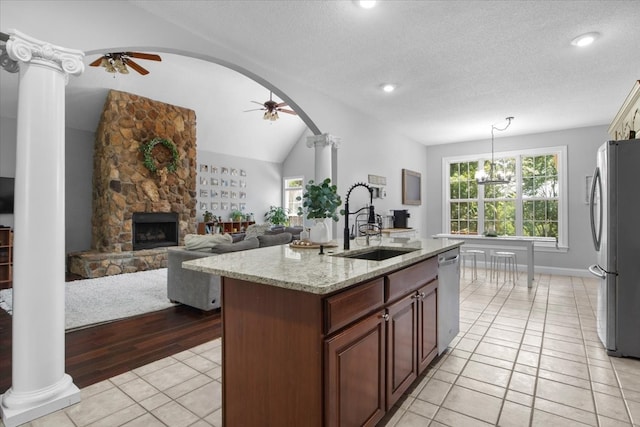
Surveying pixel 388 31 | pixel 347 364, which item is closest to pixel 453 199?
pixel 388 31

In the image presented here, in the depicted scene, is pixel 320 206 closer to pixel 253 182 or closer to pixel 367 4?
pixel 367 4

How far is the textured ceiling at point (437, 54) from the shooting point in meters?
2.59

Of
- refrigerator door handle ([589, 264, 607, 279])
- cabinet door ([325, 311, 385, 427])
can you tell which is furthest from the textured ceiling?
cabinet door ([325, 311, 385, 427])

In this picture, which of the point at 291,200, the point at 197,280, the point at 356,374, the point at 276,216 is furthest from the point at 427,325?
the point at 291,200

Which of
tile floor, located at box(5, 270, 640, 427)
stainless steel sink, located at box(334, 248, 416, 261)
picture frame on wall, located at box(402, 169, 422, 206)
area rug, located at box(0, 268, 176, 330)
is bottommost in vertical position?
tile floor, located at box(5, 270, 640, 427)

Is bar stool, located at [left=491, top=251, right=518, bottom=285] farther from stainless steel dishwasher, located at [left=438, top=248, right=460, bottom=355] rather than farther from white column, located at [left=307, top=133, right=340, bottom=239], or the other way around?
white column, located at [left=307, top=133, right=340, bottom=239]

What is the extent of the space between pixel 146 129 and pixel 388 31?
5392 millimetres

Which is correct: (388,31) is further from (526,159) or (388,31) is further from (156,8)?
(526,159)

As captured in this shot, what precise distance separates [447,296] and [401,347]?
946mm

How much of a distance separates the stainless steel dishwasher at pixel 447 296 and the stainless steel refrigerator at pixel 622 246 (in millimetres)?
1209

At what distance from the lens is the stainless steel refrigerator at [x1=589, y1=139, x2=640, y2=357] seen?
8.84 ft

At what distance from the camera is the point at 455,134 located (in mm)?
6617

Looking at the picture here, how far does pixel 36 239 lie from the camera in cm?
193

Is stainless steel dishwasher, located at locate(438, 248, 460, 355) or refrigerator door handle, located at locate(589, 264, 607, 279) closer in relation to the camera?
stainless steel dishwasher, located at locate(438, 248, 460, 355)
